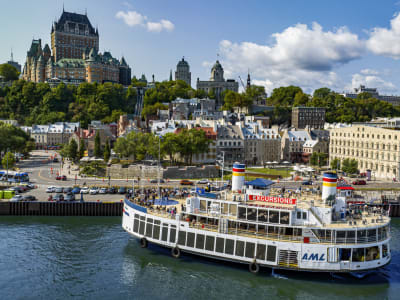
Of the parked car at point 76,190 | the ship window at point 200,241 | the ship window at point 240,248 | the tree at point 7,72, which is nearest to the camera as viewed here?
the ship window at point 240,248

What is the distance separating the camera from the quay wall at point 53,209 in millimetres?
54094

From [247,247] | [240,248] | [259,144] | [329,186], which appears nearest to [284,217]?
[247,247]

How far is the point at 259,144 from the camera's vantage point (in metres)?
103

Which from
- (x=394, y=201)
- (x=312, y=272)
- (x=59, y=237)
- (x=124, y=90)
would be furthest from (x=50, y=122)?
(x=312, y=272)

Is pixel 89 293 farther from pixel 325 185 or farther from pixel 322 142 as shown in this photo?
pixel 322 142

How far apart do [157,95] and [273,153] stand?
64.1 meters

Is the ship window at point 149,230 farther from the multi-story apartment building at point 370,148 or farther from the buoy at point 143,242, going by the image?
the multi-story apartment building at point 370,148

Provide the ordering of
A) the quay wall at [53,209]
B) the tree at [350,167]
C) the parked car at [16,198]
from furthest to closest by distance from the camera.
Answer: the tree at [350,167] < the parked car at [16,198] < the quay wall at [53,209]

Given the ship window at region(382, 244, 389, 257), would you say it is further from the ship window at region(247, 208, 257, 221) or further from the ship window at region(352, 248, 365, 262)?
the ship window at region(247, 208, 257, 221)

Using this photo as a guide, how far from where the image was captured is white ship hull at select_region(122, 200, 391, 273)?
33.2 m

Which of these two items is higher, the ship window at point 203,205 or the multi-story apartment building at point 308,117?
the multi-story apartment building at point 308,117

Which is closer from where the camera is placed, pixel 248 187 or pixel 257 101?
pixel 248 187

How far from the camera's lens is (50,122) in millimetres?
141750

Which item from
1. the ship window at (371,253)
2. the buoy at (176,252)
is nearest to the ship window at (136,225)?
the buoy at (176,252)
